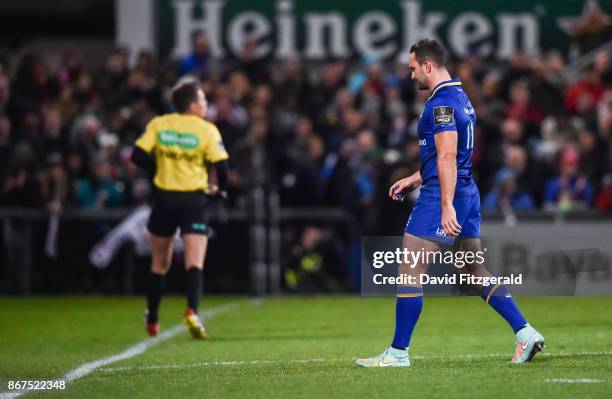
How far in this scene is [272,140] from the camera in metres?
18.4

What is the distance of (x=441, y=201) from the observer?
8.12 m

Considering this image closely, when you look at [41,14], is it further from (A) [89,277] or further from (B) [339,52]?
(A) [89,277]

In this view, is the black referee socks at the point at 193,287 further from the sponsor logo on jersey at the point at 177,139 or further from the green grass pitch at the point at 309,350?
the sponsor logo on jersey at the point at 177,139

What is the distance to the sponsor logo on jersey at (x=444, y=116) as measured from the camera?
8.06 metres

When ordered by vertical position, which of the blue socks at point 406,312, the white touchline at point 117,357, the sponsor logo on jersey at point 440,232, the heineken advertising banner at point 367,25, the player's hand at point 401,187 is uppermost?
the heineken advertising banner at point 367,25

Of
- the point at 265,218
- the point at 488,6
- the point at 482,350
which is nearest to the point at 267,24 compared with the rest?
the point at 488,6

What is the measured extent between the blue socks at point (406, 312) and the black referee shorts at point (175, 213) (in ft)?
11.1

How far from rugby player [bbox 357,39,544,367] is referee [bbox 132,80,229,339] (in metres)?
3.14

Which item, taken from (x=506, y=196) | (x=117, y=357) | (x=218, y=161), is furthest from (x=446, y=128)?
(x=506, y=196)

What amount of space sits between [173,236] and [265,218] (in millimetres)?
5879

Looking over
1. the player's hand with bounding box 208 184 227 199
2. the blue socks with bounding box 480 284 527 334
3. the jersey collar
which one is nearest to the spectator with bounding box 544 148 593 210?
the player's hand with bounding box 208 184 227 199

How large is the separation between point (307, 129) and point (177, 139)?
6996mm

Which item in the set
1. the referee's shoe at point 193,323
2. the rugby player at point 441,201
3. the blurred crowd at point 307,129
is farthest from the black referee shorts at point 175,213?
the blurred crowd at point 307,129

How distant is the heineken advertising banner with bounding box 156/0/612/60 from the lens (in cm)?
2194
